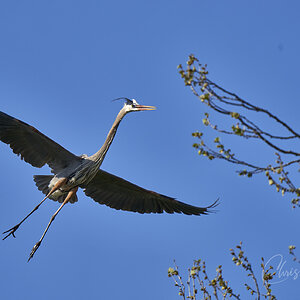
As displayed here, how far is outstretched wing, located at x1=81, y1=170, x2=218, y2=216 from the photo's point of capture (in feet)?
37.1

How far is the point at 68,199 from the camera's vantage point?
10539 mm

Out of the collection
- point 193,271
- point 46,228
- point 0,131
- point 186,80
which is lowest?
point 193,271

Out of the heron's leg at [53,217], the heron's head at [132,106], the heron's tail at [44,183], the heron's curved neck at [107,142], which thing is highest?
the heron's head at [132,106]

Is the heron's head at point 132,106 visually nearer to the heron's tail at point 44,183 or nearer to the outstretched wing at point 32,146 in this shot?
the outstretched wing at point 32,146

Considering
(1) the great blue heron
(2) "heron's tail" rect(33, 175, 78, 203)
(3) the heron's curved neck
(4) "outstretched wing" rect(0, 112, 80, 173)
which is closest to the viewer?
(4) "outstretched wing" rect(0, 112, 80, 173)

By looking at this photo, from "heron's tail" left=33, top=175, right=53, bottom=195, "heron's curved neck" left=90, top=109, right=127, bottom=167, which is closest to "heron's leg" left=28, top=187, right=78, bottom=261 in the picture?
"heron's tail" left=33, top=175, right=53, bottom=195

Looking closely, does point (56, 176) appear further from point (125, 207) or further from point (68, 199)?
point (125, 207)

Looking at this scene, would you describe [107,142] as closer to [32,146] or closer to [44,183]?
[32,146]

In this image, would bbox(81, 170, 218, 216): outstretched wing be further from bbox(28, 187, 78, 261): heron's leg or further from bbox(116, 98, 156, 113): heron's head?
bbox(116, 98, 156, 113): heron's head

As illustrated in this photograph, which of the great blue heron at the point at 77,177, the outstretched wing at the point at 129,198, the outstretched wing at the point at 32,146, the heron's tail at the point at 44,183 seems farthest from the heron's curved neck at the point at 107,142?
the heron's tail at the point at 44,183

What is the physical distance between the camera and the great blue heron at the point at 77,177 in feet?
32.6

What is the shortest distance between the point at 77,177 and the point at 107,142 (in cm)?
87

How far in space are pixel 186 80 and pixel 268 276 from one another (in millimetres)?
2672

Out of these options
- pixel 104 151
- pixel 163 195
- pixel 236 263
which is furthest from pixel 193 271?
pixel 163 195
